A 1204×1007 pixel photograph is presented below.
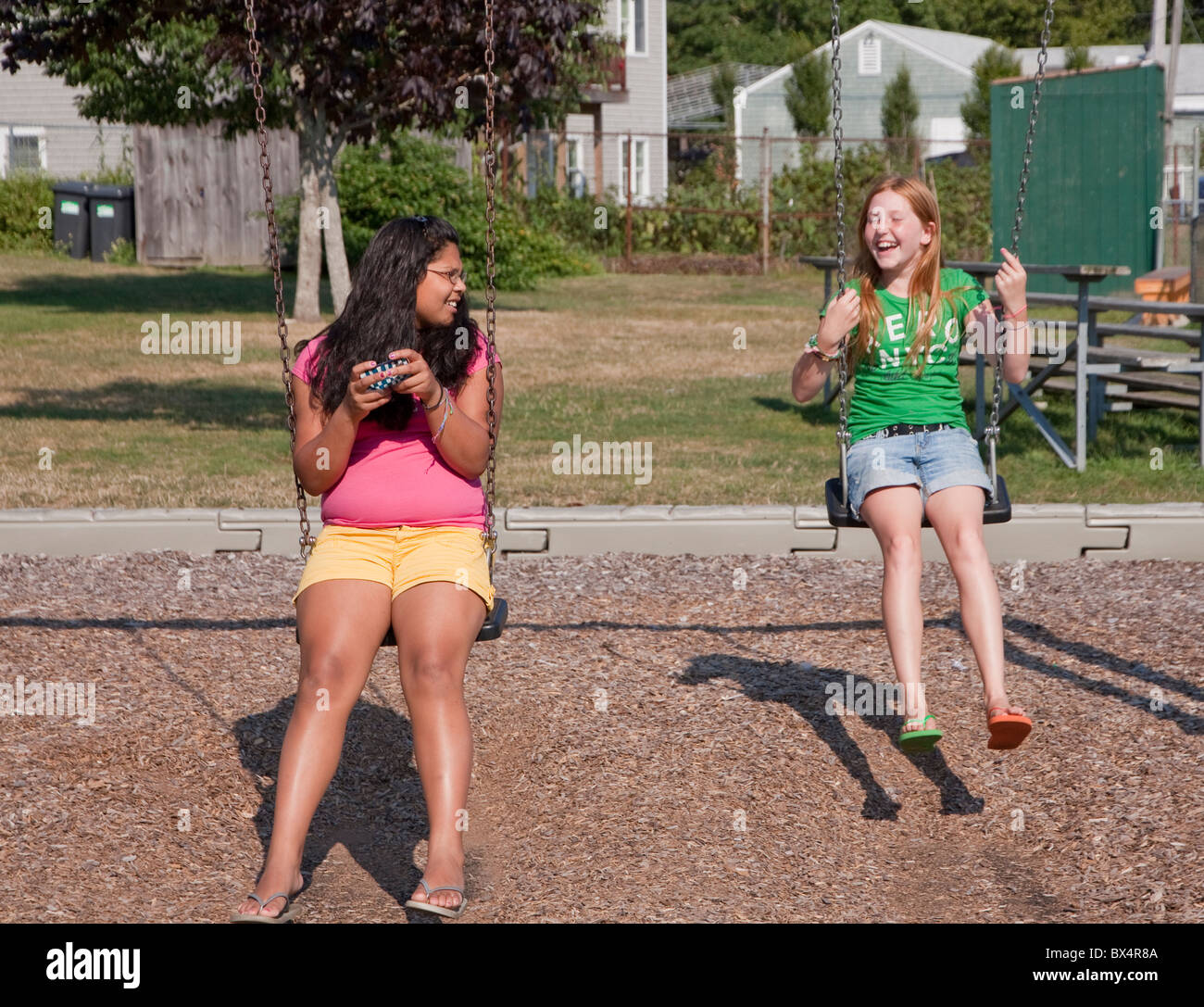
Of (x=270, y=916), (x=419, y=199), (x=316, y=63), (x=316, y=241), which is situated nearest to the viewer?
(x=270, y=916)

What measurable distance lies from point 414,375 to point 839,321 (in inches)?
47.4

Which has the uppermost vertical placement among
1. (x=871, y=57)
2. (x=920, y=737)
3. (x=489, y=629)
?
(x=871, y=57)

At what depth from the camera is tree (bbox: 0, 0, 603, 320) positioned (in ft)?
33.2

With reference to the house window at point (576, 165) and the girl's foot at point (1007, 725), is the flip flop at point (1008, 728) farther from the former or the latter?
the house window at point (576, 165)

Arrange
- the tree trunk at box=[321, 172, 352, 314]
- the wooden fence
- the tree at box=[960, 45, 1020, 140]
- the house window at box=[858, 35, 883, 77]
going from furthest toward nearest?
the house window at box=[858, 35, 883, 77], the tree at box=[960, 45, 1020, 140], the wooden fence, the tree trunk at box=[321, 172, 352, 314]

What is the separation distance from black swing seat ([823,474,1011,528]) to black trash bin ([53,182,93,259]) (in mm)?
18574

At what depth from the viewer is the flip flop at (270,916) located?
3018 millimetres

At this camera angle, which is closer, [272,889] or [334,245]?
[272,889]

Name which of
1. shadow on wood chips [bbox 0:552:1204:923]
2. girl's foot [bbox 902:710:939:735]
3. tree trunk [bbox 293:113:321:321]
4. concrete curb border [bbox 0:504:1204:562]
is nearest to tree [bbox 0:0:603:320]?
tree trunk [bbox 293:113:321:321]

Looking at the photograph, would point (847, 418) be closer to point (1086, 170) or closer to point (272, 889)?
point (272, 889)

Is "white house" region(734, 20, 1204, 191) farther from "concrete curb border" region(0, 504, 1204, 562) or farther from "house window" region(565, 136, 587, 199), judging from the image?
"concrete curb border" region(0, 504, 1204, 562)

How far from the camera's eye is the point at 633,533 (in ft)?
20.9

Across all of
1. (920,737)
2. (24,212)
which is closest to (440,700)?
(920,737)

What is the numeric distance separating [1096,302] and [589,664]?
4.69 m
